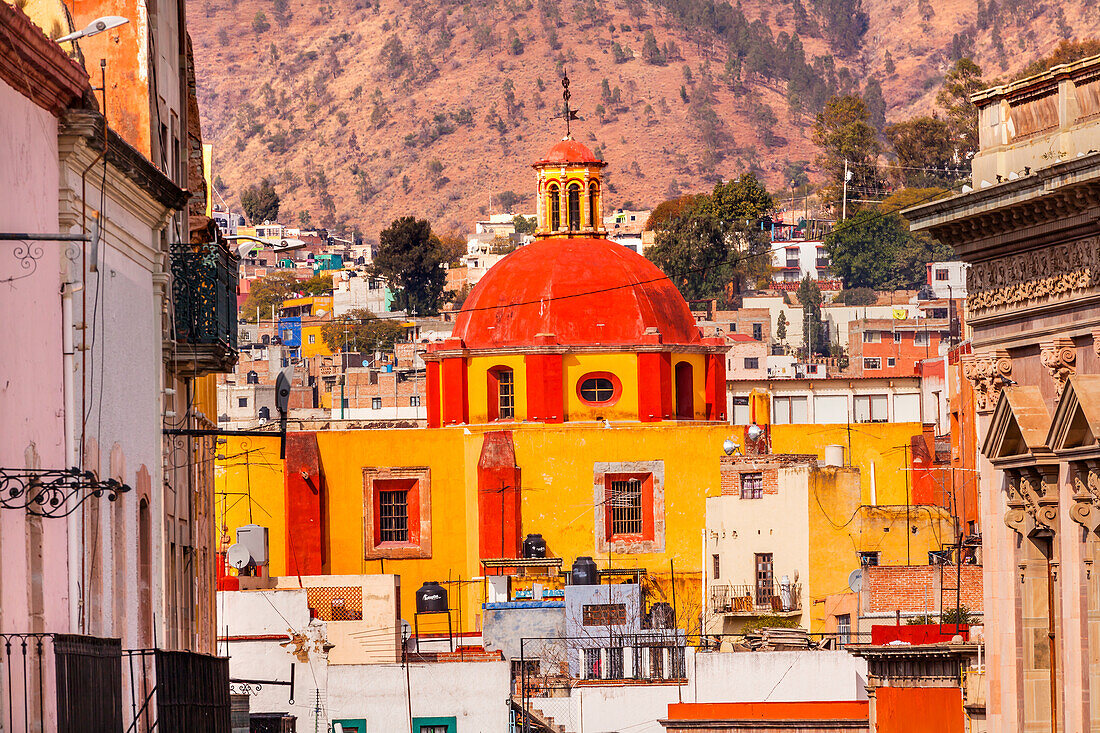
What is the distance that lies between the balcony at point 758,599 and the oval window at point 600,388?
612 cm

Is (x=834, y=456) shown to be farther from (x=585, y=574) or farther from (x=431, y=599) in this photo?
(x=431, y=599)

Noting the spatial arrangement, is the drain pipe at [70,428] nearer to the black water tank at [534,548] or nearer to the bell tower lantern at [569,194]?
the black water tank at [534,548]

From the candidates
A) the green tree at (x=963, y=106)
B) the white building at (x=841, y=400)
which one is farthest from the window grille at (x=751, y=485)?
the green tree at (x=963, y=106)

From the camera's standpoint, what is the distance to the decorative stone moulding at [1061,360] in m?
21.9

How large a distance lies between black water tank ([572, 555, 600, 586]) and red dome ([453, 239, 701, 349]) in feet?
20.5

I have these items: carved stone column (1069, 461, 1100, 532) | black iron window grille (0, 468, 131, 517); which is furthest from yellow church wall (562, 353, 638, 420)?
black iron window grille (0, 468, 131, 517)

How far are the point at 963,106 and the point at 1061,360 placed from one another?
10411cm

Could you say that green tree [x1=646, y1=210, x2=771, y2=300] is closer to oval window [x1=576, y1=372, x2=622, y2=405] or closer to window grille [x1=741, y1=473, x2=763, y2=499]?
oval window [x1=576, y1=372, x2=622, y2=405]

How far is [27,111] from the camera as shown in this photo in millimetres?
14617

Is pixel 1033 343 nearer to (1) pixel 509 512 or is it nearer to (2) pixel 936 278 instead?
(1) pixel 509 512

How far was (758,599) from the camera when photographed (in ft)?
168

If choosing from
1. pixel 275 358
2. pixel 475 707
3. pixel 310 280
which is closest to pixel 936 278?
pixel 275 358

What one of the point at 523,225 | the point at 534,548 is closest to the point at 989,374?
the point at 534,548

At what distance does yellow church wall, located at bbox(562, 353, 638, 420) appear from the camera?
56.3m
